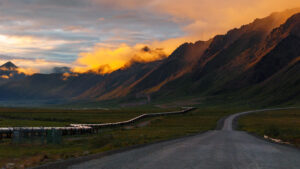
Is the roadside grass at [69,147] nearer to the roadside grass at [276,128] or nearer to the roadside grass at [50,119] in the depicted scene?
the roadside grass at [276,128]

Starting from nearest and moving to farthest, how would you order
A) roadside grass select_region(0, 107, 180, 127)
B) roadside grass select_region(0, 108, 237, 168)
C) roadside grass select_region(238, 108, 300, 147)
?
roadside grass select_region(0, 108, 237, 168) < roadside grass select_region(238, 108, 300, 147) < roadside grass select_region(0, 107, 180, 127)

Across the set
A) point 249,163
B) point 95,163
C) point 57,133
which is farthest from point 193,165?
point 57,133

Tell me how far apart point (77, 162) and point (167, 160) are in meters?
5.13

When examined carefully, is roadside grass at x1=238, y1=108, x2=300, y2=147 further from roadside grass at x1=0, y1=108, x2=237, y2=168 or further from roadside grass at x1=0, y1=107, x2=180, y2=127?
roadside grass at x1=0, y1=107, x2=180, y2=127

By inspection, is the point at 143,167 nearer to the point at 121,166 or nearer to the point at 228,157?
the point at 121,166

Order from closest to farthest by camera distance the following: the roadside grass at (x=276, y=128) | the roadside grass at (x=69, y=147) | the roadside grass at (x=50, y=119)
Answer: the roadside grass at (x=69, y=147) < the roadside grass at (x=276, y=128) < the roadside grass at (x=50, y=119)

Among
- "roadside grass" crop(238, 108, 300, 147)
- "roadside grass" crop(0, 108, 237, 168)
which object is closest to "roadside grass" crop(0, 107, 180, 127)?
"roadside grass" crop(0, 108, 237, 168)

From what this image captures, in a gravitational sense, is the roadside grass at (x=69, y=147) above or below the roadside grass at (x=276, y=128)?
above

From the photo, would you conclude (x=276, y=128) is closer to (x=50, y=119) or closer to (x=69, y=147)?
(x=69, y=147)

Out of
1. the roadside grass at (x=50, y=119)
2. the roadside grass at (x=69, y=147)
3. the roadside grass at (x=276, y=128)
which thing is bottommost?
the roadside grass at (x=276, y=128)

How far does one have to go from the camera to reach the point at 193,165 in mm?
20125

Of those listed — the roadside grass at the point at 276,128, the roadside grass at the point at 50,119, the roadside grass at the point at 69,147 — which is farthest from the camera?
the roadside grass at the point at 50,119

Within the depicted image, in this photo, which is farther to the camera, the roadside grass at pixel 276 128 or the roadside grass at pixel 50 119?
the roadside grass at pixel 50 119

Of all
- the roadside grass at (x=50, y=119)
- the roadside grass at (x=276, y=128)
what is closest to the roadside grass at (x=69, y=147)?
the roadside grass at (x=276, y=128)
